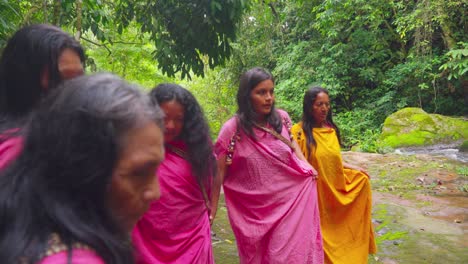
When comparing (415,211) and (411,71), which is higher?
(411,71)

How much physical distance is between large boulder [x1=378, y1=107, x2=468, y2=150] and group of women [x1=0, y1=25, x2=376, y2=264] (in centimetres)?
888

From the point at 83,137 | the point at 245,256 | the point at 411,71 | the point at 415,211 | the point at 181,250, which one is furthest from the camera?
the point at 411,71

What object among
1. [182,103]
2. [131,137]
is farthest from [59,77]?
[131,137]

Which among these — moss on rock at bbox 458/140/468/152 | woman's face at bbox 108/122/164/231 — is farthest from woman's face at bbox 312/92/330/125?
moss on rock at bbox 458/140/468/152

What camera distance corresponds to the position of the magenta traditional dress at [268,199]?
3320 millimetres

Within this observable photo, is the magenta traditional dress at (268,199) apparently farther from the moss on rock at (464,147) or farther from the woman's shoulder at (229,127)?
the moss on rock at (464,147)

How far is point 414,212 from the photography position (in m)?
6.30

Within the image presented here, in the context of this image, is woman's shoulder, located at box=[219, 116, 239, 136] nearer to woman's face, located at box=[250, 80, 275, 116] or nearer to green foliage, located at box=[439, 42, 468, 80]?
woman's face, located at box=[250, 80, 275, 116]

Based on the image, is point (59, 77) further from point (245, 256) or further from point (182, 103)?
point (245, 256)

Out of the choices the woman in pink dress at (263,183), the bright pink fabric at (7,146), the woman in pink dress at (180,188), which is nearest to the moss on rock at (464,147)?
the woman in pink dress at (263,183)

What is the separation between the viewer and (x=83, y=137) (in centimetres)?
79

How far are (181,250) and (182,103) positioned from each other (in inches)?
32.8

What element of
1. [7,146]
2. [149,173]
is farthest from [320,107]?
[149,173]

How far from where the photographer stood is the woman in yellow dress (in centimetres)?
434
